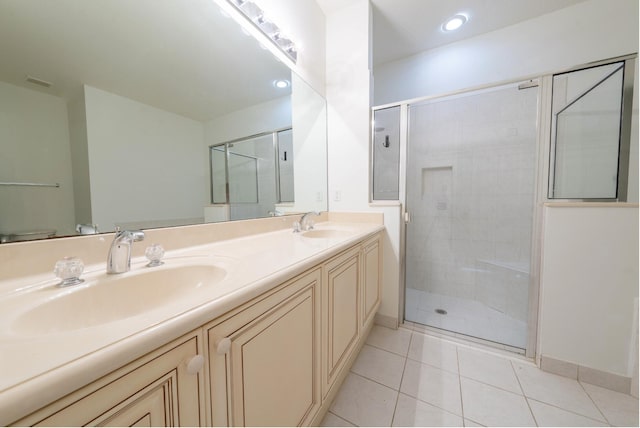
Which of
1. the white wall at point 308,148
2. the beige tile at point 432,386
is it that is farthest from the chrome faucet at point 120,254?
the beige tile at point 432,386

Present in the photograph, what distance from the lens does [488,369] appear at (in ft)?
4.26

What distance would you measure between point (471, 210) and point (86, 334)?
2492 millimetres

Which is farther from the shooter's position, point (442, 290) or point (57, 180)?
point (442, 290)

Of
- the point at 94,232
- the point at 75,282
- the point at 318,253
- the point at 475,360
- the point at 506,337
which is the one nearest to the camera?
the point at 75,282

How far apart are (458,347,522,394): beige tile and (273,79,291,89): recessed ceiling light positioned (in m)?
2.04

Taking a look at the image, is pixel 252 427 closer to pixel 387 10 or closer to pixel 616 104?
pixel 616 104

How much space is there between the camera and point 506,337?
1551mm

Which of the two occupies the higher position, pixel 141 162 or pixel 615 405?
pixel 141 162

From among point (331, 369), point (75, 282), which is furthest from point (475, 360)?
point (75, 282)

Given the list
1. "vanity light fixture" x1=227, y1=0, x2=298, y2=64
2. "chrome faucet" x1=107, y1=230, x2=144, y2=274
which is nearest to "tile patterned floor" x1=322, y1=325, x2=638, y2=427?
"chrome faucet" x1=107, y1=230, x2=144, y2=274

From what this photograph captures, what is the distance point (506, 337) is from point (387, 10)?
102 inches

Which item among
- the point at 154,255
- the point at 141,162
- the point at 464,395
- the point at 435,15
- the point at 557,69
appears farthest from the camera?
the point at 435,15

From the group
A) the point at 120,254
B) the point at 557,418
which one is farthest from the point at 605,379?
the point at 120,254

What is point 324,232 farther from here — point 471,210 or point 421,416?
point 471,210
